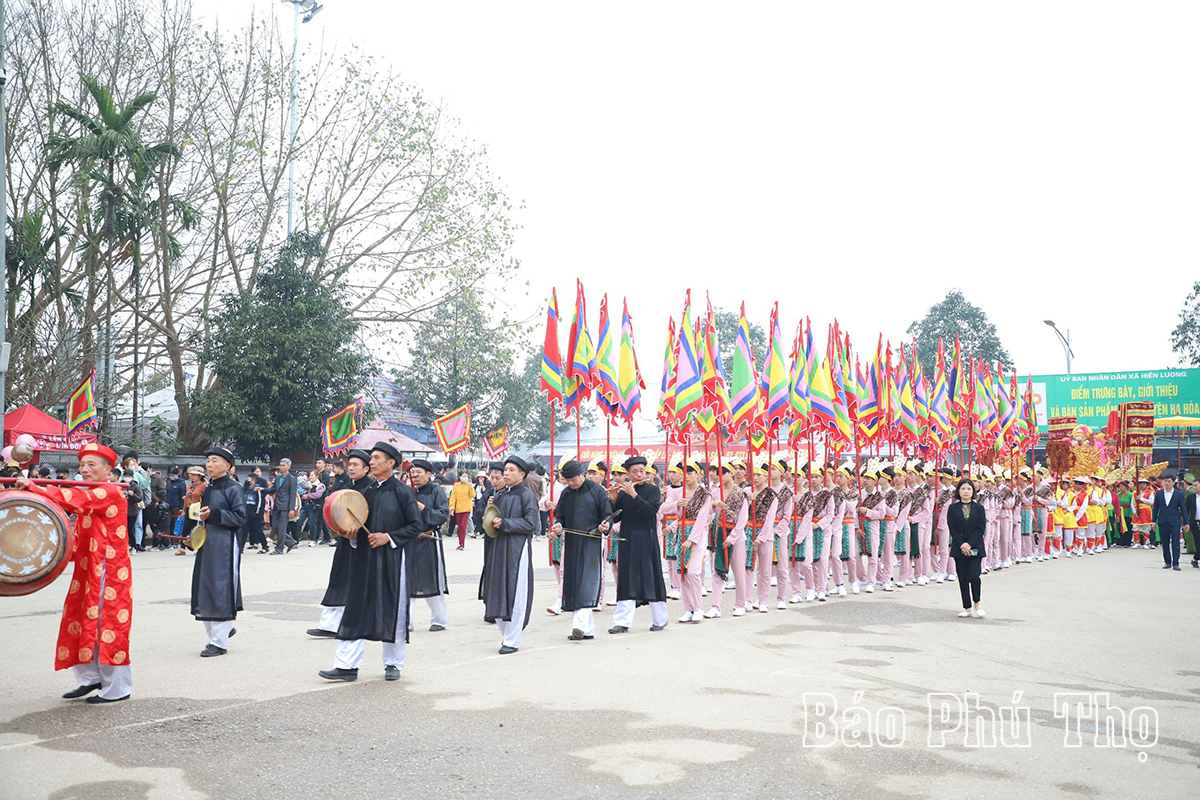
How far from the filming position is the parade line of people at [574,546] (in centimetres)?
662

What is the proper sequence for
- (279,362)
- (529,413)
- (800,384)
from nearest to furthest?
(800,384) → (279,362) → (529,413)

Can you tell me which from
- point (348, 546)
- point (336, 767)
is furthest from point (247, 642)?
point (336, 767)

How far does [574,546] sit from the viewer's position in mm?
9938

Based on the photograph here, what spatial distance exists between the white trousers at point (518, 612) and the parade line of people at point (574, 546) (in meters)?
0.01

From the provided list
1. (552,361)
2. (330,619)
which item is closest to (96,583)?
(330,619)

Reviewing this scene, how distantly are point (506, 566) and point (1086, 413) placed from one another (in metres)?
32.9

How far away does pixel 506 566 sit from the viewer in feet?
29.3

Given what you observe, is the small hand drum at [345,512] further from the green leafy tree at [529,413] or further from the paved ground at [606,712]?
the green leafy tree at [529,413]

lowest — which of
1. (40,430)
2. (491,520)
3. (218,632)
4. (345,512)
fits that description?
(218,632)

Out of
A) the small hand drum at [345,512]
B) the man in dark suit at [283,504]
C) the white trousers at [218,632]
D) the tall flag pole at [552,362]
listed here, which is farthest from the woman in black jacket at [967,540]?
the man in dark suit at [283,504]

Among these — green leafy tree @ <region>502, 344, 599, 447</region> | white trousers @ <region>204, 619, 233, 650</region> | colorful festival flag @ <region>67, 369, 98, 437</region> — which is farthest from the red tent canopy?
green leafy tree @ <region>502, 344, 599, 447</region>

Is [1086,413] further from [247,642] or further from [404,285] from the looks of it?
[247,642]

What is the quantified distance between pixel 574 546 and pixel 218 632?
3343 millimetres

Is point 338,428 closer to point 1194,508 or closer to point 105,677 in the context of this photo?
point 105,677
